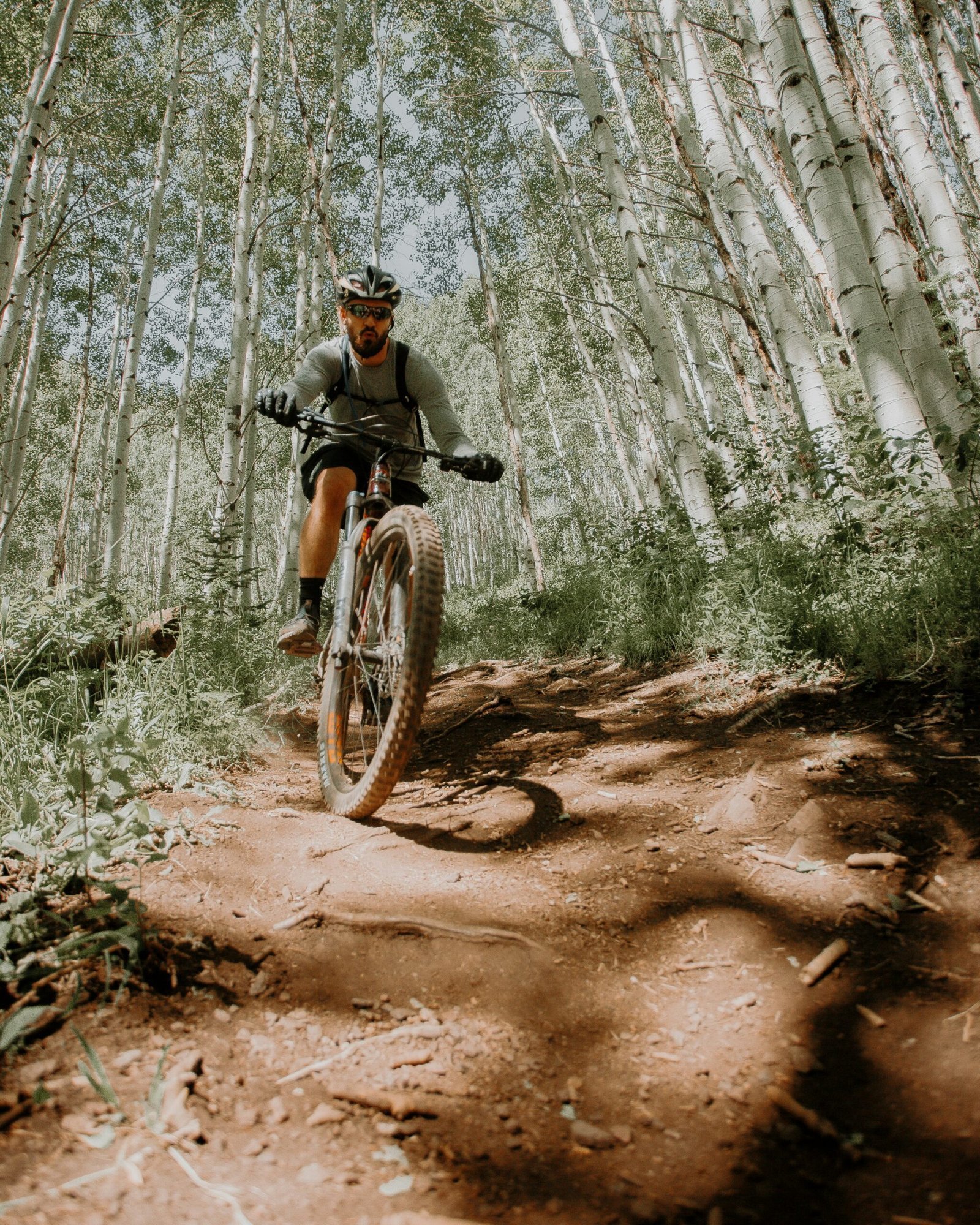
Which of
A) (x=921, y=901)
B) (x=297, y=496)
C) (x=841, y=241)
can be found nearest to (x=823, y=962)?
(x=921, y=901)

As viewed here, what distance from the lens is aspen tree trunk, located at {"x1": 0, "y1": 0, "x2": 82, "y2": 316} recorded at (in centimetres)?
514

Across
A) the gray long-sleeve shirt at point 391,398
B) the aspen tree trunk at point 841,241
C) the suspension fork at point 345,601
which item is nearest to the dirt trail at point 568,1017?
the suspension fork at point 345,601

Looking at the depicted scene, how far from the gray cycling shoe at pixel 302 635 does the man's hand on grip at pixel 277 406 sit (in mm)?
909

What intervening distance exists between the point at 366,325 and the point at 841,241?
344 centimetres

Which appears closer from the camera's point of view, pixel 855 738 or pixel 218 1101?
pixel 218 1101

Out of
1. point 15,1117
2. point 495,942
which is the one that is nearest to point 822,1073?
point 495,942

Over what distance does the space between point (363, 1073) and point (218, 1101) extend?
0.26 m

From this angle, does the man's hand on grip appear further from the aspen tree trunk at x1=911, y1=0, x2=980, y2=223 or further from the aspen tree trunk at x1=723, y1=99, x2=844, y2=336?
the aspen tree trunk at x1=911, y1=0, x2=980, y2=223

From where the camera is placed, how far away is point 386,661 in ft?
8.61

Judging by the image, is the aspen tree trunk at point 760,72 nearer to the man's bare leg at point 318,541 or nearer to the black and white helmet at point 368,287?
the black and white helmet at point 368,287

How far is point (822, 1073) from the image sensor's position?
1.21 m

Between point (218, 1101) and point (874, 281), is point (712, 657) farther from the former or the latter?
point (218, 1101)

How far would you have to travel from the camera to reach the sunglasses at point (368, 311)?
127 inches

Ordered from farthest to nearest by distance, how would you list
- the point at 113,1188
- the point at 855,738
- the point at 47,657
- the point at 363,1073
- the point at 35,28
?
the point at 35,28 → the point at 47,657 → the point at 855,738 → the point at 363,1073 → the point at 113,1188
